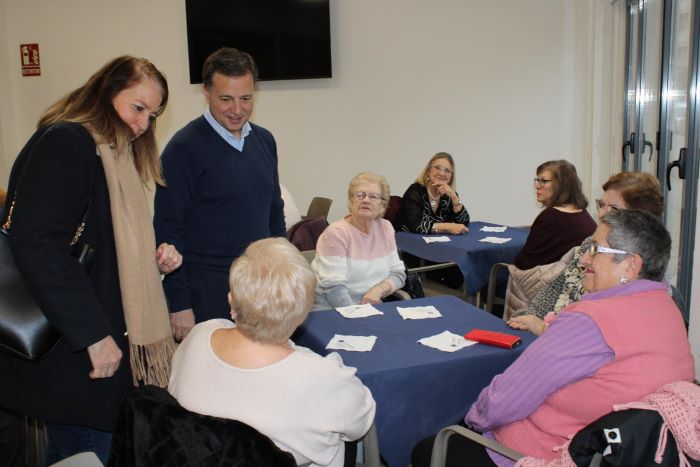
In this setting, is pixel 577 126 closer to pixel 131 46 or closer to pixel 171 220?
pixel 131 46

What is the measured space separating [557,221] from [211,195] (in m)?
2.26

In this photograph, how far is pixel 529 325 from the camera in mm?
2359

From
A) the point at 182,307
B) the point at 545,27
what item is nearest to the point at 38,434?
the point at 182,307

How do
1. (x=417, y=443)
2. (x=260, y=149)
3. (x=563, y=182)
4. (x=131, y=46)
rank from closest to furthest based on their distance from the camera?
1. (x=417, y=443)
2. (x=260, y=149)
3. (x=563, y=182)
4. (x=131, y=46)

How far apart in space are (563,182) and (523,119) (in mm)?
2799

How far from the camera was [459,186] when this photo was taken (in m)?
Answer: 6.50

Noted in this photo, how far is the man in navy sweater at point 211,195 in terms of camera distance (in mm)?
2156

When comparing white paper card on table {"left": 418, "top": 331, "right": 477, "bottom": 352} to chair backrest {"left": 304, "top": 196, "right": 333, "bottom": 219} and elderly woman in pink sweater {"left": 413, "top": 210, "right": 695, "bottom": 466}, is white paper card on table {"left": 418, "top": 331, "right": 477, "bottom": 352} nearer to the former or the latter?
elderly woman in pink sweater {"left": 413, "top": 210, "right": 695, "bottom": 466}

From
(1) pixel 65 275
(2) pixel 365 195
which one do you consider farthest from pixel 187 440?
(2) pixel 365 195

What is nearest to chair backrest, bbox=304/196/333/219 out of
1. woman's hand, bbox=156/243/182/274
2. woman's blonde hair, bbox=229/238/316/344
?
woman's hand, bbox=156/243/182/274

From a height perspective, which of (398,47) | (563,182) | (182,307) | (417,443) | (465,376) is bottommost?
(417,443)

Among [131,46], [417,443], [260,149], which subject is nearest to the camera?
[417,443]

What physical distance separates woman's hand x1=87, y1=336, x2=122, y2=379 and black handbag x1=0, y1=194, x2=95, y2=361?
0.35ft

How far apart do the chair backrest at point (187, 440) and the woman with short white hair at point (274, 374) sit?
0.15m
